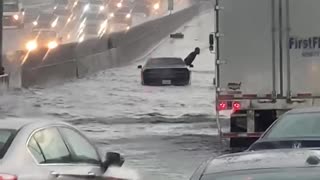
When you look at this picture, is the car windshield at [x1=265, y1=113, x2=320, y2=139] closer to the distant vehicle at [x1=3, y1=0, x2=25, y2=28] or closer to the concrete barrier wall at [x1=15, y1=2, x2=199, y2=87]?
the concrete barrier wall at [x1=15, y1=2, x2=199, y2=87]

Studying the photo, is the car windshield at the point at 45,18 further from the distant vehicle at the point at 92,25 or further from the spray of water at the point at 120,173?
the spray of water at the point at 120,173

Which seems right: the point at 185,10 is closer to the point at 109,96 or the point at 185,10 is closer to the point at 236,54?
the point at 109,96

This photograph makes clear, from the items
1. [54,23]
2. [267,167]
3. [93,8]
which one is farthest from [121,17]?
[267,167]

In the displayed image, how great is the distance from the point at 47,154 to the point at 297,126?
168 inches

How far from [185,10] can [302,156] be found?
73.7m

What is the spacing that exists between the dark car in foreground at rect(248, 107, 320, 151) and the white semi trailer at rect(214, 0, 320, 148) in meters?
5.30

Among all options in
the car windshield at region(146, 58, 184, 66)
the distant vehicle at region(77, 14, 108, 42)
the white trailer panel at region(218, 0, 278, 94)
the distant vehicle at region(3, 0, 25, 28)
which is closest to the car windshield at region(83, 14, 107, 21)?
the distant vehicle at region(77, 14, 108, 42)

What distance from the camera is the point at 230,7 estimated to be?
1645cm

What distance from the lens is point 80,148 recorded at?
26.0 feet

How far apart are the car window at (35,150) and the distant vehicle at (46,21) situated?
64.5 metres

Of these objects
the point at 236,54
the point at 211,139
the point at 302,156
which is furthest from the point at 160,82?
the point at 302,156

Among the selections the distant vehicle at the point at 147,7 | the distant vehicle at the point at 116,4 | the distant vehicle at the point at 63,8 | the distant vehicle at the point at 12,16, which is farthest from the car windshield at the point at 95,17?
the distant vehicle at the point at 147,7

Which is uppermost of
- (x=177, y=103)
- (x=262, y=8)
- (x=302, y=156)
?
(x=262, y=8)

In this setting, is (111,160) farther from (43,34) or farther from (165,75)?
(43,34)
